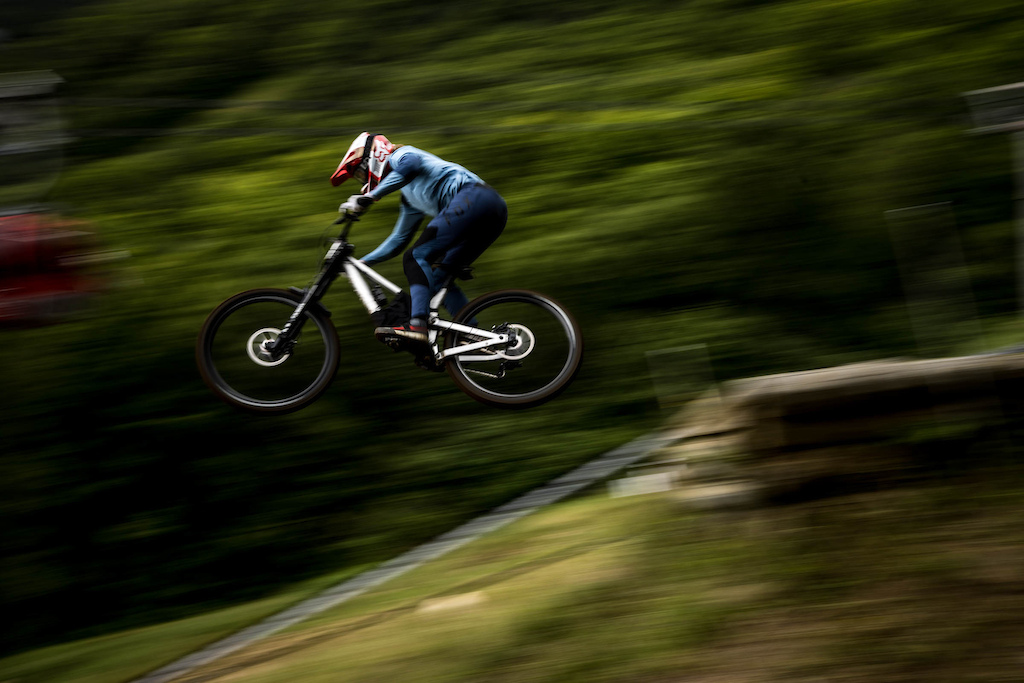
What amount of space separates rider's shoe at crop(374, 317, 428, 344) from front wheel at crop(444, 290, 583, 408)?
148 mm

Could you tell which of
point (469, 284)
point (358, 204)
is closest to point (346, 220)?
point (358, 204)

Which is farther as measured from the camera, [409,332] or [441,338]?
[441,338]

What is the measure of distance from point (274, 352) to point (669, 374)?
4.43 m

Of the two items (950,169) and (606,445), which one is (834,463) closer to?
(606,445)

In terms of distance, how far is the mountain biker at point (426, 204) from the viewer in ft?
16.8

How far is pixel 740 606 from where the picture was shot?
17.4 feet

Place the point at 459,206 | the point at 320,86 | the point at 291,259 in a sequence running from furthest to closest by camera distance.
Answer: the point at 320,86 → the point at 291,259 → the point at 459,206

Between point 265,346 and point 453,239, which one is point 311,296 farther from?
point 453,239

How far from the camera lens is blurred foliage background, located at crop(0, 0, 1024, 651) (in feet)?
28.2

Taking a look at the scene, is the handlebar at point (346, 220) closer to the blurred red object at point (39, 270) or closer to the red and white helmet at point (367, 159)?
the red and white helmet at point (367, 159)

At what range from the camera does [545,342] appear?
5332mm

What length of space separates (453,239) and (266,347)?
1181mm

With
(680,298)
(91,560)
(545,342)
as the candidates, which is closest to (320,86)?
(680,298)

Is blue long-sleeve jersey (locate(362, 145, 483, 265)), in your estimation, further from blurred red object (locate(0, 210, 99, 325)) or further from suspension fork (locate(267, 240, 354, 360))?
blurred red object (locate(0, 210, 99, 325))
